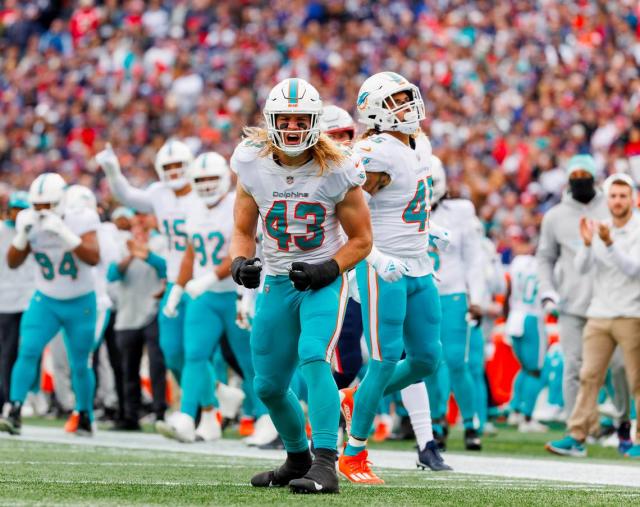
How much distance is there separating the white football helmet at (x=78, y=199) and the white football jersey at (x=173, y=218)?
68 cm

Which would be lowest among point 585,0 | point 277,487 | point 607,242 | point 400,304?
point 277,487

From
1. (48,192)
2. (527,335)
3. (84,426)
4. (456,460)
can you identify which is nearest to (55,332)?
(84,426)

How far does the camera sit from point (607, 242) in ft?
31.4

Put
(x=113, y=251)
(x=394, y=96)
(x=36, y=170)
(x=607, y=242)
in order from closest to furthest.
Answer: (x=394, y=96) < (x=607, y=242) < (x=113, y=251) < (x=36, y=170)

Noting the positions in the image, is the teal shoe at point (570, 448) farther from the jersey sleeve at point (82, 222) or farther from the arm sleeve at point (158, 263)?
the jersey sleeve at point (82, 222)

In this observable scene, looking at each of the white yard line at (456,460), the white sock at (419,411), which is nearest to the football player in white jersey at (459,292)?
the white yard line at (456,460)

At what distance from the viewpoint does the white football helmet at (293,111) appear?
6.35 metres

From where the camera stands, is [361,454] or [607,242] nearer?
[361,454]

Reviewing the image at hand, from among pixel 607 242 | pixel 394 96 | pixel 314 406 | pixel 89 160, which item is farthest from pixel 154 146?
pixel 314 406

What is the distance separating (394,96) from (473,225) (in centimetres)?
285

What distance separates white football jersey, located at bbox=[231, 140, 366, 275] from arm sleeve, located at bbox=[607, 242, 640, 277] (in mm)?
3571

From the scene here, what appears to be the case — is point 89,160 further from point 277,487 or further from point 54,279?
point 277,487

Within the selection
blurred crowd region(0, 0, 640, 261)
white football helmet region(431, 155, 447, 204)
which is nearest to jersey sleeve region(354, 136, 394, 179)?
white football helmet region(431, 155, 447, 204)

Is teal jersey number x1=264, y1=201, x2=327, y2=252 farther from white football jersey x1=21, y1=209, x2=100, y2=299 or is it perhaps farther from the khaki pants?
white football jersey x1=21, y1=209, x2=100, y2=299
